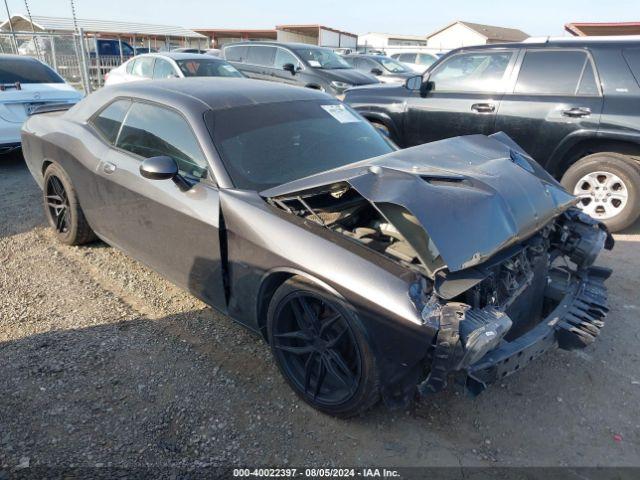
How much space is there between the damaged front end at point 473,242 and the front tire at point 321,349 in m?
0.31

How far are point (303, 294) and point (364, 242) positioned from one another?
1.38 feet

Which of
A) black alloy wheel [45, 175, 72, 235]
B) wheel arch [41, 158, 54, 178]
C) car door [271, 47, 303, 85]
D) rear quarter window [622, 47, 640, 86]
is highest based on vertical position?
rear quarter window [622, 47, 640, 86]

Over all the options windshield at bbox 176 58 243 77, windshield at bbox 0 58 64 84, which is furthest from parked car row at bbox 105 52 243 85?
windshield at bbox 0 58 64 84

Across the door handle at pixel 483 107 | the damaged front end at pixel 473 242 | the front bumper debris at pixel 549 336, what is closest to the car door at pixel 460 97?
the door handle at pixel 483 107

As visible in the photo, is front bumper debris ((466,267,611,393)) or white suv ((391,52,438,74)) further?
white suv ((391,52,438,74))

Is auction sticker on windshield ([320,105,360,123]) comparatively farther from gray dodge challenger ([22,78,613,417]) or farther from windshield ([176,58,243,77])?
windshield ([176,58,243,77])

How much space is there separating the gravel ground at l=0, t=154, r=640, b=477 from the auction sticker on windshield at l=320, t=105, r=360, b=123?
68.6 inches

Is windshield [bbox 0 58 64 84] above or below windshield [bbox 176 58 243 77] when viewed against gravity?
above

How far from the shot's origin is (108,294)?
3.82 metres

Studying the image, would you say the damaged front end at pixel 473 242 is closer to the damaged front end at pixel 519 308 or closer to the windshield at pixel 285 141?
the damaged front end at pixel 519 308

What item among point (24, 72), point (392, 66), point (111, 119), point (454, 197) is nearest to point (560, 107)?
point (454, 197)

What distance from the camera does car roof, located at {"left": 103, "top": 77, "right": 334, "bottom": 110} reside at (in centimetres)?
337

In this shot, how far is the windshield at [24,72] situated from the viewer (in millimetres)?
7352

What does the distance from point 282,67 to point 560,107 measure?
7287 mm
